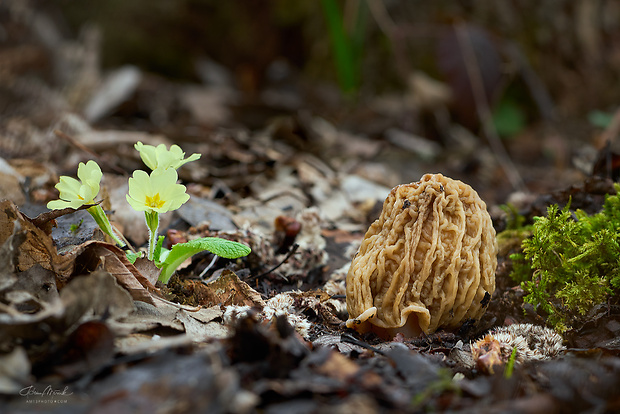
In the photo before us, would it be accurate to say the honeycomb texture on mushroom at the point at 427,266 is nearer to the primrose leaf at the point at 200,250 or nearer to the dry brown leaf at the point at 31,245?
the primrose leaf at the point at 200,250

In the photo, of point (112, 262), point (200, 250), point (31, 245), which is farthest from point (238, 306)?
point (31, 245)

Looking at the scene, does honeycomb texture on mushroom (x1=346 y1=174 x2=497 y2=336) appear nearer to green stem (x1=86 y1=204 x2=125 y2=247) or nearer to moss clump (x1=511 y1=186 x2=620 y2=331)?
moss clump (x1=511 y1=186 x2=620 y2=331)

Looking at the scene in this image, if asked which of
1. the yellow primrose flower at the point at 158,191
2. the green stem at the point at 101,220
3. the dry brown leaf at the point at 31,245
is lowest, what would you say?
the dry brown leaf at the point at 31,245

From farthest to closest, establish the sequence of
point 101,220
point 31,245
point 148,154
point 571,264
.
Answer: point 571,264 < point 148,154 < point 101,220 < point 31,245

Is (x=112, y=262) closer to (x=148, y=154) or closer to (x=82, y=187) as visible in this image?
(x=82, y=187)

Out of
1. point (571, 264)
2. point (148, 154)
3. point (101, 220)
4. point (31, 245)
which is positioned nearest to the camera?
point (31, 245)

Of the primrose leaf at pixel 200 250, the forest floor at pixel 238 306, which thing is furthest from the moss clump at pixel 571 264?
the primrose leaf at pixel 200 250
